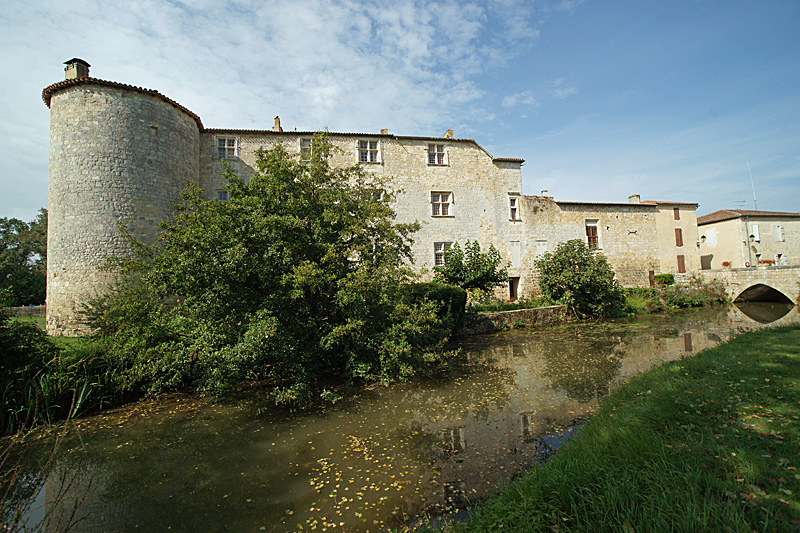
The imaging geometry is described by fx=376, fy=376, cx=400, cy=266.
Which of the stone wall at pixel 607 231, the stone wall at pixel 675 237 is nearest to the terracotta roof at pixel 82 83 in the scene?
the stone wall at pixel 607 231

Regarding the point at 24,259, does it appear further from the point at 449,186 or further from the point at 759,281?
the point at 759,281

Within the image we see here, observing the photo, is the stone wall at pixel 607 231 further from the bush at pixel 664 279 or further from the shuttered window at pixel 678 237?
the shuttered window at pixel 678 237

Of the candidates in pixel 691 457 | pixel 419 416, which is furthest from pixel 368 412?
pixel 691 457

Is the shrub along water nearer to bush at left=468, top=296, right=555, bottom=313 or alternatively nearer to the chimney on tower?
bush at left=468, top=296, right=555, bottom=313

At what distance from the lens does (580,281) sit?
690 inches

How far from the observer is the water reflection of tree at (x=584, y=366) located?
7.67 metres

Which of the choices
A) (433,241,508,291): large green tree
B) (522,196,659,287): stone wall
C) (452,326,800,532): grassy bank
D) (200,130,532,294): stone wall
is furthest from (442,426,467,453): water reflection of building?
(522,196,659,287): stone wall

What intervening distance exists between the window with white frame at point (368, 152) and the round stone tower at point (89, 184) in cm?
994

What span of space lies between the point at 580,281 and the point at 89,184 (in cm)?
2084

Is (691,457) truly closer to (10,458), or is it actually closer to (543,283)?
(10,458)

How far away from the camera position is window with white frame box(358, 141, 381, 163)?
21266mm

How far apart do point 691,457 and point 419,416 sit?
4302 mm

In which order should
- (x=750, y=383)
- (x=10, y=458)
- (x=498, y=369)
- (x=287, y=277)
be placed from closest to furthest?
(x=750, y=383), (x=10, y=458), (x=287, y=277), (x=498, y=369)

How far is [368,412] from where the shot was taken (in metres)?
7.22
